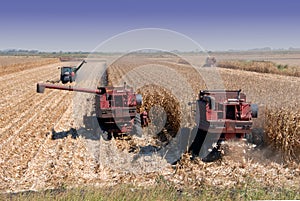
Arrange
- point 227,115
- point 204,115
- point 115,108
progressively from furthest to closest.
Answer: point 115,108, point 204,115, point 227,115

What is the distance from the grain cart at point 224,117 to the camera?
289 inches

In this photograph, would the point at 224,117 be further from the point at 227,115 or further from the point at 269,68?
the point at 269,68

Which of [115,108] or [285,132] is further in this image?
[115,108]

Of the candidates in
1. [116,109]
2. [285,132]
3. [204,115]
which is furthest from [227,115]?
[116,109]

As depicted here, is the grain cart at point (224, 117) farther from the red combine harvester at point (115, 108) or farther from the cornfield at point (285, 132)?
the red combine harvester at point (115, 108)

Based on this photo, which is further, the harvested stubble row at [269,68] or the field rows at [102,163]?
the harvested stubble row at [269,68]

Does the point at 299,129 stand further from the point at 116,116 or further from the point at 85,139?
the point at 85,139

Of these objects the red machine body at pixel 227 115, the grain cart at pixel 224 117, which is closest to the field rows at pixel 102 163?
the grain cart at pixel 224 117

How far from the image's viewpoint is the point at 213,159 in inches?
307

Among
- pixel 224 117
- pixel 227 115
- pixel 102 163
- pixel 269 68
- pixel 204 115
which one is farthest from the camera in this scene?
pixel 269 68

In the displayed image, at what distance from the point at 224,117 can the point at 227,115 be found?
0.68 feet

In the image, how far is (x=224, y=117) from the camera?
747 cm

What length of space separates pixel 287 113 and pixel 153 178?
3.42m

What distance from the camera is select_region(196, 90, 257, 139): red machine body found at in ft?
24.1
